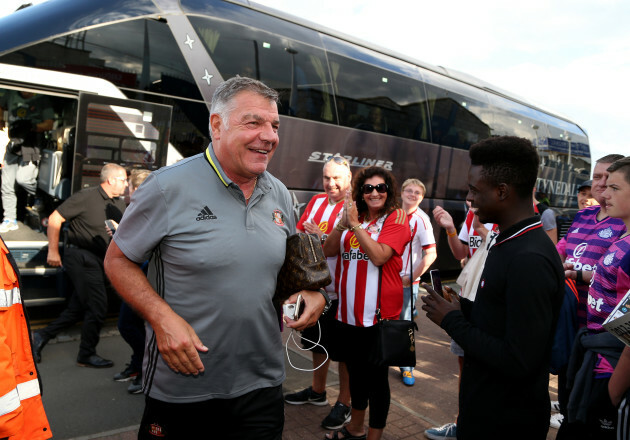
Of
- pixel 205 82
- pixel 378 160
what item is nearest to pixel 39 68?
pixel 205 82

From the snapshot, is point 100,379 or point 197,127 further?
point 197,127

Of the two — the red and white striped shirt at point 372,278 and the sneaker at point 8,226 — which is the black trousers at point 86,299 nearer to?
the sneaker at point 8,226

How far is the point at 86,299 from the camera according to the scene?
15.9ft

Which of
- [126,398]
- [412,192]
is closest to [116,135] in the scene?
→ [126,398]

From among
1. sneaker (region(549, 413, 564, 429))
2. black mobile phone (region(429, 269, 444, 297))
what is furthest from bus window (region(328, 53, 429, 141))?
black mobile phone (region(429, 269, 444, 297))

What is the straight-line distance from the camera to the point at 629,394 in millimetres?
2061

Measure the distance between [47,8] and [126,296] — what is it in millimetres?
5312

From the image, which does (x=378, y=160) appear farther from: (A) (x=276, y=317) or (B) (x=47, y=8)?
(A) (x=276, y=317)

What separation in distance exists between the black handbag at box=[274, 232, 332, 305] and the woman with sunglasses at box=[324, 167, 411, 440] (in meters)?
1.25

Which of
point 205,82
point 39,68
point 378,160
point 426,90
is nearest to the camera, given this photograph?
point 39,68

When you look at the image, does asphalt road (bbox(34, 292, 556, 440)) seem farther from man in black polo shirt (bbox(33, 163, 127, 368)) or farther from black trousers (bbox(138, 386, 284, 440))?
black trousers (bbox(138, 386, 284, 440))

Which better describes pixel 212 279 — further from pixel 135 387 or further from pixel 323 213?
pixel 135 387

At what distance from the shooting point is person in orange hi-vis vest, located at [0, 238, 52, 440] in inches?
66.2

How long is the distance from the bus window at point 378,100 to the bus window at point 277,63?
1.14 ft
